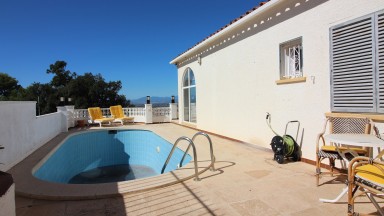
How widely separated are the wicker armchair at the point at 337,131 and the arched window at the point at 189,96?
8342mm

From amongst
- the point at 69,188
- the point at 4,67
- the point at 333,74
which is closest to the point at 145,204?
the point at 69,188

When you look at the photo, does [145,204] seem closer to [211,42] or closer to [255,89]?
[255,89]

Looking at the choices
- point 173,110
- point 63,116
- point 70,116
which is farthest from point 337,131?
point 70,116

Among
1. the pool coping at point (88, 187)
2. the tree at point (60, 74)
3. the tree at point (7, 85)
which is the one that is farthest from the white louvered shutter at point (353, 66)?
the tree at point (7, 85)

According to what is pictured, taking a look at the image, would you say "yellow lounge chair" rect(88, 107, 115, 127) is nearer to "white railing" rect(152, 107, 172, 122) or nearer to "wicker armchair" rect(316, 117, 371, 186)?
"white railing" rect(152, 107, 172, 122)

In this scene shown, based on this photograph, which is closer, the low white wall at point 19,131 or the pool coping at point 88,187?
the pool coping at point 88,187

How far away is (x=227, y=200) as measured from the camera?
3650 millimetres

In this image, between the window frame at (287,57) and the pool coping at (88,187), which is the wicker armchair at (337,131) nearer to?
the window frame at (287,57)

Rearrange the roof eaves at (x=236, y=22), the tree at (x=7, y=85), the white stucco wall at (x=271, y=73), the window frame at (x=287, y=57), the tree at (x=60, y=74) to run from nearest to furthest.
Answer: the white stucco wall at (x=271, y=73) → the window frame at (x=287, y=57) → the roof eaves at (x=236, y=22) → the tree at (x=60, y=74) → the tree at (x=7, y=85)

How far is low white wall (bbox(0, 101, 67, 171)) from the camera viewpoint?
18.9 ft

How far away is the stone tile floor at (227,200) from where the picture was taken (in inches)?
130

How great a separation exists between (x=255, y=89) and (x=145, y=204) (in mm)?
4954

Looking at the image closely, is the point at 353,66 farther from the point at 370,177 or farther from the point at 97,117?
the point at 97,117

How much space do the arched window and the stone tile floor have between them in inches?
320
